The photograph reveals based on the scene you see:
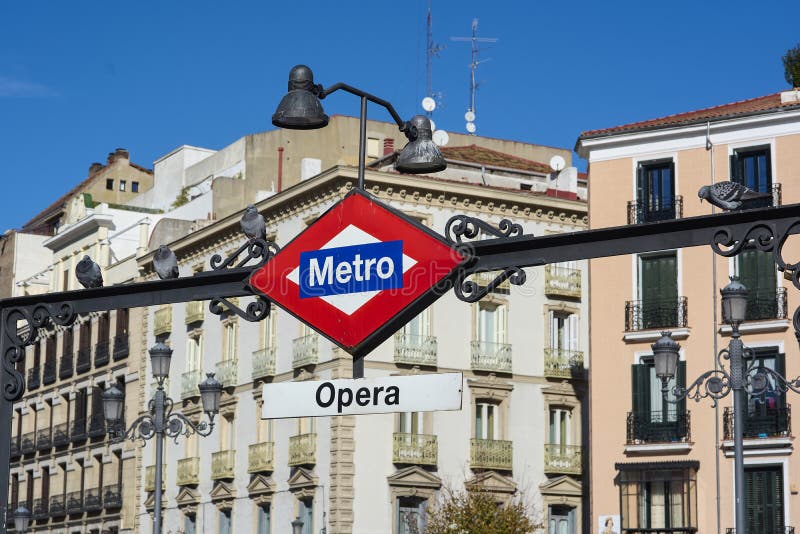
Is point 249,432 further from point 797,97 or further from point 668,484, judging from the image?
point 797,97

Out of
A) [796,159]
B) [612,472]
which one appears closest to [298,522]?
[612,472]

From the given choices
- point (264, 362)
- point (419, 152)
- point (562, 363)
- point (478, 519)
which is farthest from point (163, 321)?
point (419, 152)

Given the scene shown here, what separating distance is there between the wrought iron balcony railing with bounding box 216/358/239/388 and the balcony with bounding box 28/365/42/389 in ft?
58.8

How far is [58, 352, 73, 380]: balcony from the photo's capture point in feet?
209

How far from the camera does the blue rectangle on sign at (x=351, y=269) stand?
881 cm

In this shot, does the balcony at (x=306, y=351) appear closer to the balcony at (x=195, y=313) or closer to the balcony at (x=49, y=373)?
the balcony at (x=195, y=313)

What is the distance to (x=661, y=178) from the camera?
41219mm

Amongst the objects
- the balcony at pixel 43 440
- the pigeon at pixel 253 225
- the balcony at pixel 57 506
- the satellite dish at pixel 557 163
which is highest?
the satellite dish at pixel 557 163

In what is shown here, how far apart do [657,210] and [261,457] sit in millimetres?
14157

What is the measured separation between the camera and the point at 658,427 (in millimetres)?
40094

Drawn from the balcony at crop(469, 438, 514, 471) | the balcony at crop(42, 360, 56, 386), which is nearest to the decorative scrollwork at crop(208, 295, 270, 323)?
the balcony at crop(469, 438, 514, 471)

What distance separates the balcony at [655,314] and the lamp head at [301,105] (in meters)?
31.2

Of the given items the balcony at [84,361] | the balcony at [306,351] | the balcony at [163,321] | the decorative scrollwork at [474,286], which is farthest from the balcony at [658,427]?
the decorative scrollwork at [474,286]

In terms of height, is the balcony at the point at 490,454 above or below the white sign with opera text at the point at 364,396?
above
